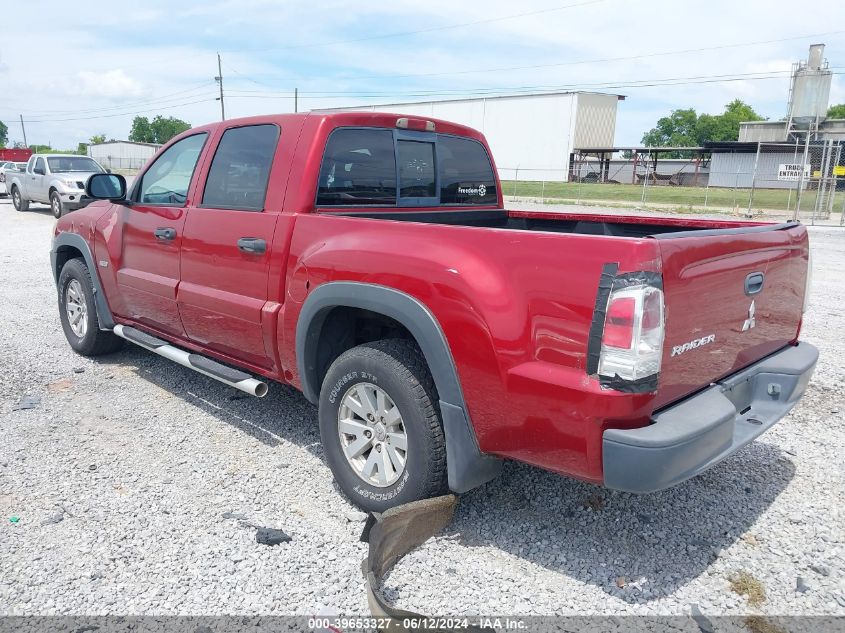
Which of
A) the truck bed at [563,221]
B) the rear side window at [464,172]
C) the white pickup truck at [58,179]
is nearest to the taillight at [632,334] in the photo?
the truck bed at [563,221]

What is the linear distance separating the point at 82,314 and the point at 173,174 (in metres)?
1.88

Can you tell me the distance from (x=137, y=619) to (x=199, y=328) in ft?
6.91

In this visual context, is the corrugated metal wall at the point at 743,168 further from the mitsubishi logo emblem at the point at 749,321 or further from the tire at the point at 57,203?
the mitsubishi logo emblem at the point at 749,321

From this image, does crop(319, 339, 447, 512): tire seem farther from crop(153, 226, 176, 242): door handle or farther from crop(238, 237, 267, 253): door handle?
crop(153, 226, 176, 242): door handle

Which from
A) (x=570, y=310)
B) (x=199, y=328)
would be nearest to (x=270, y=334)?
(x=199, y=328)

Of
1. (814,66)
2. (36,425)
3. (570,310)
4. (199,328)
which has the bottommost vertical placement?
A: (36,425)

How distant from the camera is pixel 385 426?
3205 mm

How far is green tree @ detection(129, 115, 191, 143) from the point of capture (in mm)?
121000

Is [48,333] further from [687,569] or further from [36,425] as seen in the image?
[687,569]

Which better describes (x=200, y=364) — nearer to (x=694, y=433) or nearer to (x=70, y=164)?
(x=694, y=433)

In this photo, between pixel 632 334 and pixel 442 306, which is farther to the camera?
pixel 442 306

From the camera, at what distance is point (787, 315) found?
11.1ft

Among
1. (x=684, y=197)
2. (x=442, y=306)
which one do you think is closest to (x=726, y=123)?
(x=684, y=197)

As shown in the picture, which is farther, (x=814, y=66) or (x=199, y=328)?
→ (x=814, y=66)
